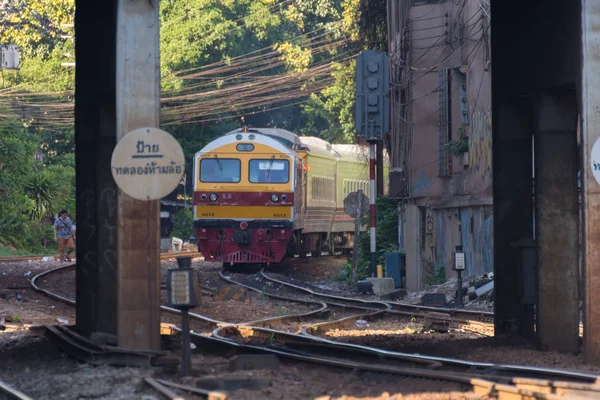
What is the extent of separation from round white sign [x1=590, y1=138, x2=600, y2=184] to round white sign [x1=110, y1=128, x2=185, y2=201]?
3.68 meters

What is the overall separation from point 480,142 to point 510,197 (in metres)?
8.23

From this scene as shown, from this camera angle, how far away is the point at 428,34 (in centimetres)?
2430

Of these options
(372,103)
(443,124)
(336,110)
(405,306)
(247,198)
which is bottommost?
(405,306)

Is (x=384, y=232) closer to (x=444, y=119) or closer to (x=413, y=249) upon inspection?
(x=413, y=249)

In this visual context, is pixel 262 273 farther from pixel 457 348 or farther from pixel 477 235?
pixel 457 348

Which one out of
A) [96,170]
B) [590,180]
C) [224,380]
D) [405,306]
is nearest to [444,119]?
[405,306]

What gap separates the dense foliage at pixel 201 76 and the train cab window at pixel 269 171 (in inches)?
604

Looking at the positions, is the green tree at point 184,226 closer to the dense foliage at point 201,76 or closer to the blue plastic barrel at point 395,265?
the dense foliage at point 201,76

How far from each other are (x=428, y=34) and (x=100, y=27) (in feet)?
46.5

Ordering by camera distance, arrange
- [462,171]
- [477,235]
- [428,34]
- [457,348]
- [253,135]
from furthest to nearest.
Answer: [253,135]
[428,34]
[462,171]
[477,235]
[457,348]

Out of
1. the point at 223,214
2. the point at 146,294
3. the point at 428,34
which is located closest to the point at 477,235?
the point at 428,34

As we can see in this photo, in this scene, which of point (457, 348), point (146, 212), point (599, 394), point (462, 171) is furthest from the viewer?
point (462, 171)

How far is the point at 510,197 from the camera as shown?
11.9m

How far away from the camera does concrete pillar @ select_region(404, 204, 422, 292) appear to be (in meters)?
23.5
